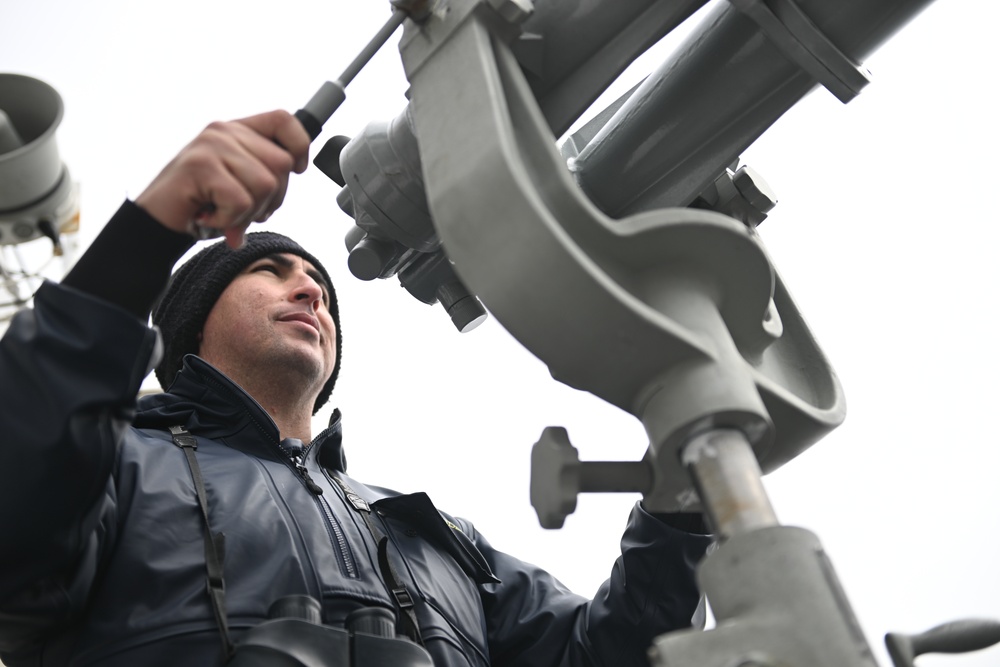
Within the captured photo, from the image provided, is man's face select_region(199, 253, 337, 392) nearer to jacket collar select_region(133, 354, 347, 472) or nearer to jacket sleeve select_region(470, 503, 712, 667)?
jacket collar select_region(133, 354, 347, 472)

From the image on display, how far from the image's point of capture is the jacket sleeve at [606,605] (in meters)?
1.74

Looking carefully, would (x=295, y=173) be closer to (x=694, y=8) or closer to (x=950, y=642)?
(x=694, y=8)

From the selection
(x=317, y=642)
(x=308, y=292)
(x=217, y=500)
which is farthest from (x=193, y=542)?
(x=308, y=292)

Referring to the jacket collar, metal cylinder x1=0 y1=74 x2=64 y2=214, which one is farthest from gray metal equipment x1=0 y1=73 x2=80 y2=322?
the jacket collar

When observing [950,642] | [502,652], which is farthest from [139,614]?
[950,642]

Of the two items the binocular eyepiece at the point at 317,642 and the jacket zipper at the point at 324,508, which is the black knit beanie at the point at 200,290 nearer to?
the jacket zipper at the point at 324,508

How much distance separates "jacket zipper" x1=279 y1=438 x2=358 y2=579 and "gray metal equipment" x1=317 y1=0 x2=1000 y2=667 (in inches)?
30.6

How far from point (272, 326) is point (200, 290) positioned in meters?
0.37

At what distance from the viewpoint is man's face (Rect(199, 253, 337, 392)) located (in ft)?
8.08

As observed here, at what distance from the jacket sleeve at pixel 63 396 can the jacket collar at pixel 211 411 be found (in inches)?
27.8

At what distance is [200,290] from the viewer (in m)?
2.78

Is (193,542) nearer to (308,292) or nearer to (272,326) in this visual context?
(272,326)

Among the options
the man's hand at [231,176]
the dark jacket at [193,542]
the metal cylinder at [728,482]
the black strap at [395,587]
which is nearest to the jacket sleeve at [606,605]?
the dark jacket at [193,542]

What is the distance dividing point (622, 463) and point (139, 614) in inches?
37.7
